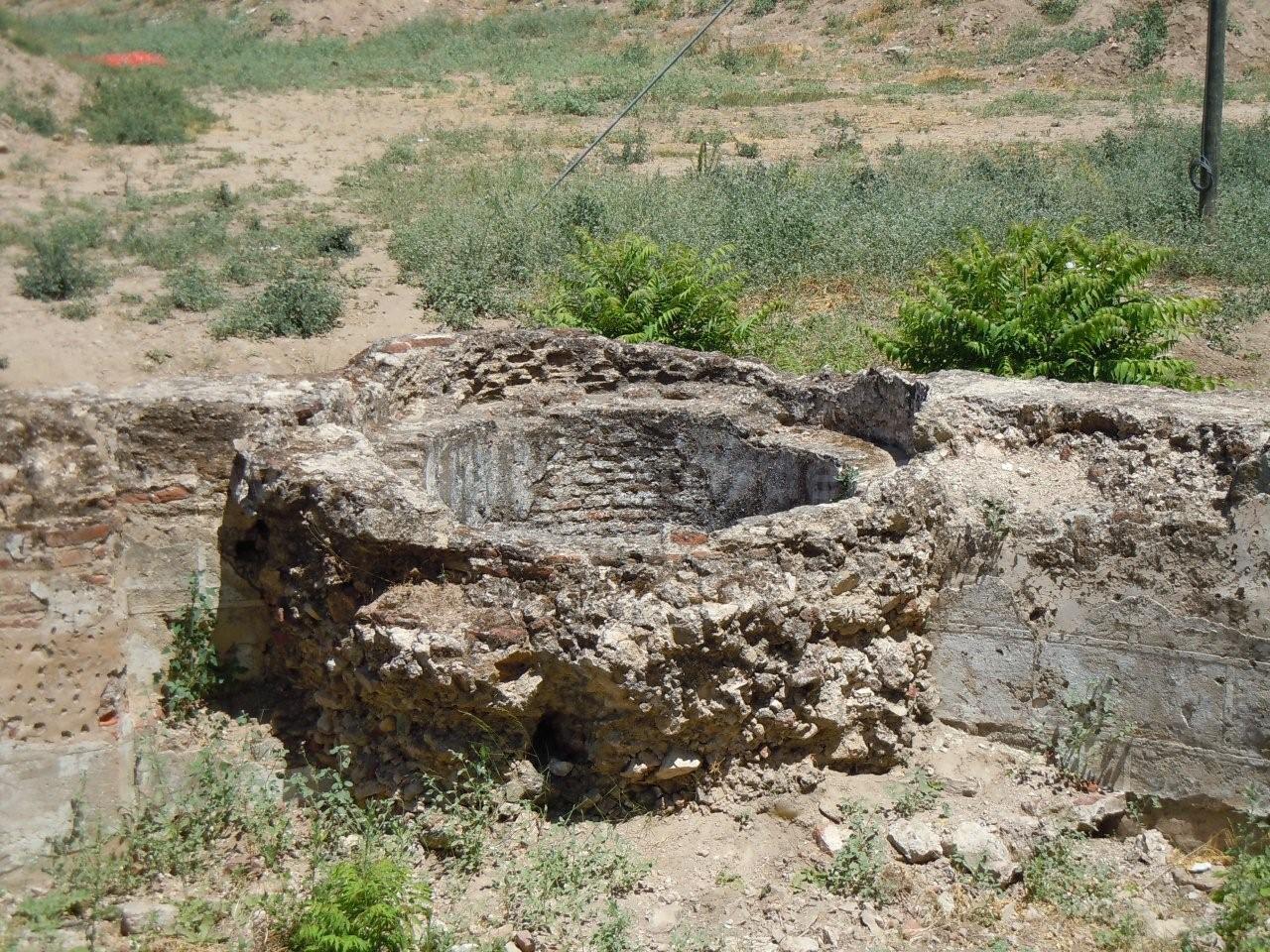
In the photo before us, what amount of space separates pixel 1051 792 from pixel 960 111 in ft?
58.1

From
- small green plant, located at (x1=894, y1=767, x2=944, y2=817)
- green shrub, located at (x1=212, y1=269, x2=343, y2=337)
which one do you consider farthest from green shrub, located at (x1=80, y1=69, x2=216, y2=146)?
small green plant, located at (x1=894, y1=767, x2=944, y2=817)

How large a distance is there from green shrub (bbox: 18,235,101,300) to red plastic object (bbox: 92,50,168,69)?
553 centimetres

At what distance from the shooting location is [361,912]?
4094 mm

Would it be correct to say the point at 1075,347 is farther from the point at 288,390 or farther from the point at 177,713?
the point at 177,713

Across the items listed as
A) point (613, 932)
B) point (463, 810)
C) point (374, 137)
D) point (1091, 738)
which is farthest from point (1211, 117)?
point (374, 137)

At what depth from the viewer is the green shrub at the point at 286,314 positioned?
36.5ft

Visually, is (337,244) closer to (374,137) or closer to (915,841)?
(374,137)

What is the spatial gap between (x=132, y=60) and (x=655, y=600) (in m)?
18.7

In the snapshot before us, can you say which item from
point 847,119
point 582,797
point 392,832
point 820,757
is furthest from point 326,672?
point 847,119

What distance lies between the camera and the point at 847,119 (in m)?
20.2

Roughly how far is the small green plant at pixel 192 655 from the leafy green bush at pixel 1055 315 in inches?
166

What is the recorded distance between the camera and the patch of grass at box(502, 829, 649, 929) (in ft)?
14.1

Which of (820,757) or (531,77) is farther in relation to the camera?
(531,77)

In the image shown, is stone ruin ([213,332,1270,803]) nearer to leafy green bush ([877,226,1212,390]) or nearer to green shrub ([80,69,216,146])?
leafy green bush ([877,226,1212,390])
